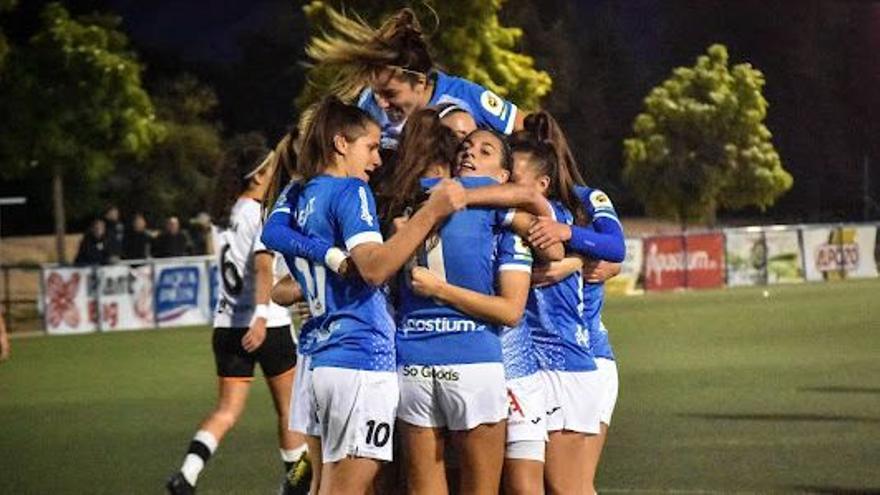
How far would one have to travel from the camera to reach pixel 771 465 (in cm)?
1205

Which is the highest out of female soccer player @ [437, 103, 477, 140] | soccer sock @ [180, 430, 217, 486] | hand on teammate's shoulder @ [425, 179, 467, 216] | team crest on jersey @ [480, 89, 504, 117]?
team crest on jersey @ [480, 89, 504, 117]

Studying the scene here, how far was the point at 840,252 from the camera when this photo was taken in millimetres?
41594

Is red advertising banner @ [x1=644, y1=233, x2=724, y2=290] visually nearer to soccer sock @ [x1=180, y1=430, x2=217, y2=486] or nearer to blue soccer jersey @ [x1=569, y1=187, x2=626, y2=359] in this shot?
soccer sock @ [x1=180, y1=430, x2=217, y2=486]

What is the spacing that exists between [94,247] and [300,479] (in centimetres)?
2290

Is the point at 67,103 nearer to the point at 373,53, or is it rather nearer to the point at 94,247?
the point at 94,247

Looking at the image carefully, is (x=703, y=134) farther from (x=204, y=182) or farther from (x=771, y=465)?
(x=771, y=465)

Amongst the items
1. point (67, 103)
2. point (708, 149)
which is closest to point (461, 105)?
point (67, 103)

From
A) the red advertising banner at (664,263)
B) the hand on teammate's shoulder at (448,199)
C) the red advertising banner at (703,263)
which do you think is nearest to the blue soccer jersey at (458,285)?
the hand on teammate's shoulder at (448,199)

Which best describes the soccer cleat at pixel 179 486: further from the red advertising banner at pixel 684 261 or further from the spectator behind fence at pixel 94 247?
the red advertising banner at pixel 684 261

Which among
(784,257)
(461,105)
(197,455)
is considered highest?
(461,105)

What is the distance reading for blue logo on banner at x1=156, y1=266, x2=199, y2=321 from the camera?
31172 millimetres

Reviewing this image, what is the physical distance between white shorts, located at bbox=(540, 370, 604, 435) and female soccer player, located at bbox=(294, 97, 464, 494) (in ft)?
3.42

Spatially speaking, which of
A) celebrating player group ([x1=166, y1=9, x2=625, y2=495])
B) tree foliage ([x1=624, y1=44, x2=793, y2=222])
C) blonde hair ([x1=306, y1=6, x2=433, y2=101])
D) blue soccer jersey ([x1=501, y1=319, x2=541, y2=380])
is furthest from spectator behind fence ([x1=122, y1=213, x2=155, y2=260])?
blue soccer jersey ([x1=501, y1=319, x2=541, y2=380])

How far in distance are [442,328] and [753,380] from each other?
12.2 m
